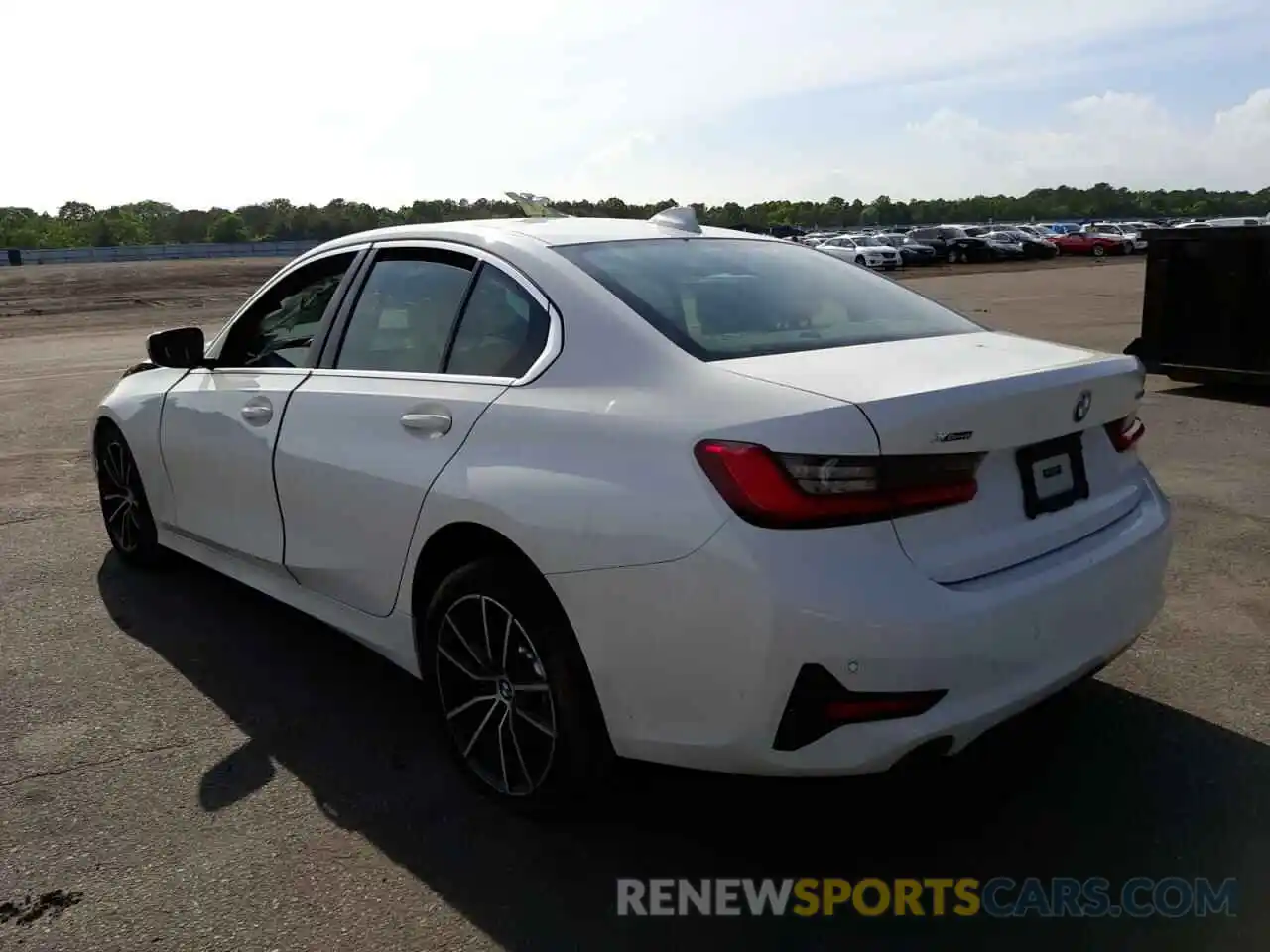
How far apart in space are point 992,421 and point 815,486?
0.50m

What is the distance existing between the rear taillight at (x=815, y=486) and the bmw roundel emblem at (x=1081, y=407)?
612 mm

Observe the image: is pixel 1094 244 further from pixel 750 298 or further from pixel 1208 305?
pixel 750 298

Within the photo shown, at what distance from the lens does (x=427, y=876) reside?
286cm

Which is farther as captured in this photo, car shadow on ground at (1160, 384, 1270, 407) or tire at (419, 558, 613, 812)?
car shadow on ground at (1160, 384, 1270, 407)

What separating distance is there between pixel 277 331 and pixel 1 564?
2.48 metres

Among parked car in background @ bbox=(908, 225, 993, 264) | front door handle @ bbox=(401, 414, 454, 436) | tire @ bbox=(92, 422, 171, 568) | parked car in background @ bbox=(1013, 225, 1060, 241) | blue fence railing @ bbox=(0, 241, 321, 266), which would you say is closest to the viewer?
front door handle @ bbox=(401, 414, 454, 436)

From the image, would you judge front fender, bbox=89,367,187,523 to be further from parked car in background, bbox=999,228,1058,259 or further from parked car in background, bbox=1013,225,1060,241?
parked car in background, bbox=1013,225,1060,241

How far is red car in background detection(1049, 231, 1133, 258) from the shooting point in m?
49.6

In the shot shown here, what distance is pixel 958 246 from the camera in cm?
4716

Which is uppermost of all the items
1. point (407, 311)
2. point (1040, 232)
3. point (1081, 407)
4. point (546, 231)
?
point (546, 231)

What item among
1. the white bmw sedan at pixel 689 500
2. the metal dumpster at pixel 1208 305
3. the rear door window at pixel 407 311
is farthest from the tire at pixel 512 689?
the metal dumpster at pixel 1208 305

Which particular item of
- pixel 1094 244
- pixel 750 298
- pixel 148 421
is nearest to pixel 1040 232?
pixel 1094 244

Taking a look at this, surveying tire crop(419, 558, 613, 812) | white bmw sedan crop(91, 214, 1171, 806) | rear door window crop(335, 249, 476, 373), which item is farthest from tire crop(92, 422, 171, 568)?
tire crop(419, 558, 613, 812)

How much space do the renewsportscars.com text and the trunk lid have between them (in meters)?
0.82
